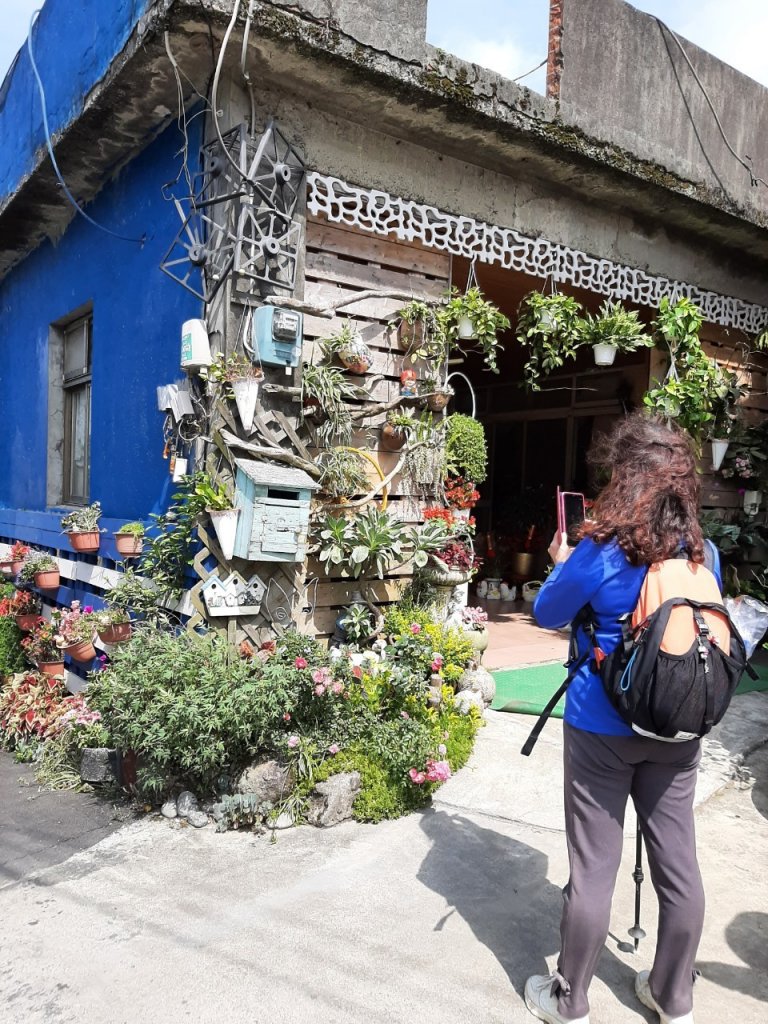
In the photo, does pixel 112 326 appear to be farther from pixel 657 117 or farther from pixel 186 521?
pixel 657 117

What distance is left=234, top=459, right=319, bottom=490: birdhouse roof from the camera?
4.35 meters

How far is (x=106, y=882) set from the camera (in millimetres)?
3400

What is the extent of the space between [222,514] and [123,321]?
7.68 feet

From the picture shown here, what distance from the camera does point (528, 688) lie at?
5656mm

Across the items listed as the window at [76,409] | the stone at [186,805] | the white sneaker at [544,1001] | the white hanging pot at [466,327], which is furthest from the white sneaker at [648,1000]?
the window at [76,409]

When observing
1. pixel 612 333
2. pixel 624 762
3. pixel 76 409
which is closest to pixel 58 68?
pixel 76 409

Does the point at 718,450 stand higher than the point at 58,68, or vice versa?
the point at 58,68

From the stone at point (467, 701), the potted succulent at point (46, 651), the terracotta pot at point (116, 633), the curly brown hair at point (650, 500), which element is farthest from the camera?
the potted succulent at point (46, 651)

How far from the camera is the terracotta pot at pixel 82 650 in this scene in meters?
5.55

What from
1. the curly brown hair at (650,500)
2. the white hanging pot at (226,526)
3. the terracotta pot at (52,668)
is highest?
the curly brown hair at (650,500)

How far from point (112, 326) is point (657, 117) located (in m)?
4.80

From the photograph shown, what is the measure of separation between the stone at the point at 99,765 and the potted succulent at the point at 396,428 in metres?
2.69

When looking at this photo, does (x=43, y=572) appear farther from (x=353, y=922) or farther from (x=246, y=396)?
(x=353, y=922)

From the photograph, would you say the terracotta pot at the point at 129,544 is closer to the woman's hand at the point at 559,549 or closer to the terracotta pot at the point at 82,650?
the terracotta pot at the point at 82,650
